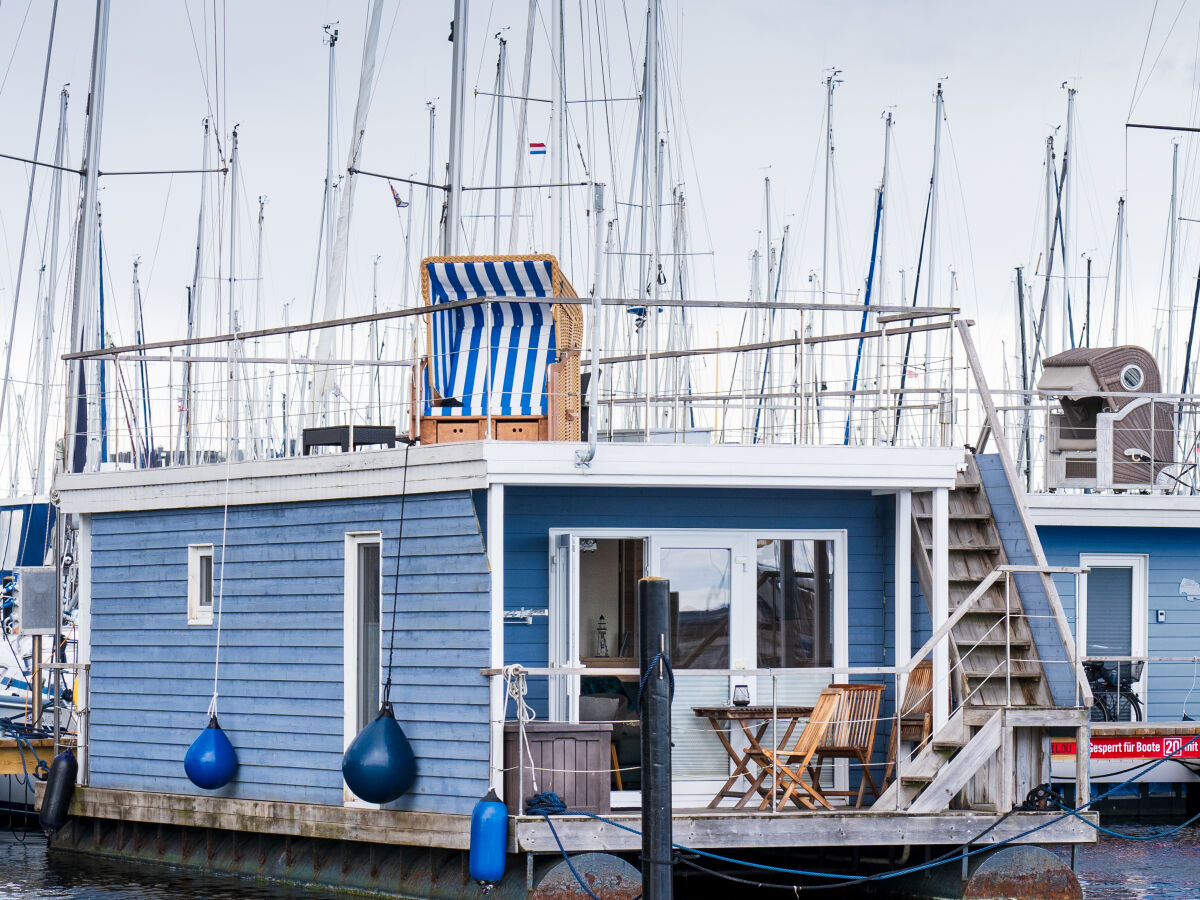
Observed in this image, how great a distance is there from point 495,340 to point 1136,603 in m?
8.20

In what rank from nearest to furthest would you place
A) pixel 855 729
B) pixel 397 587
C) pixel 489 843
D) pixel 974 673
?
pixel 489 843 → pixel 855 729 → pixel 397 587 → pixel 974 673

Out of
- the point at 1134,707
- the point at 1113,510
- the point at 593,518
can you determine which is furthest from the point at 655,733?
the point at 1134,707

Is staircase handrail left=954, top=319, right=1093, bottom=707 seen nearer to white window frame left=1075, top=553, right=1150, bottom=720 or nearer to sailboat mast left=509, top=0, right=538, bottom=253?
white window frame left=1075, top=553, right=1150, bottom=720

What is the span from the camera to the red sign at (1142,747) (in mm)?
17406

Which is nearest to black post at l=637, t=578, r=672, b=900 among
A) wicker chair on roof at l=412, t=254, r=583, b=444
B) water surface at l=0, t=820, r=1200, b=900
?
water surface at l=0, t=820, r=1200, b=900

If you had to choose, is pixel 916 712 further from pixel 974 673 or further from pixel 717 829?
pixel 717 829

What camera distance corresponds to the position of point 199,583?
14.9 meters

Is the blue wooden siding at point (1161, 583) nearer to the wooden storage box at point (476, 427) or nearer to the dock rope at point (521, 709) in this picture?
the wooden storage box at point (476, 427)

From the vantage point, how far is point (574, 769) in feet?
40.3

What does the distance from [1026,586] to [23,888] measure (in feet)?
30.6

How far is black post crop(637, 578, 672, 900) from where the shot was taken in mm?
10195

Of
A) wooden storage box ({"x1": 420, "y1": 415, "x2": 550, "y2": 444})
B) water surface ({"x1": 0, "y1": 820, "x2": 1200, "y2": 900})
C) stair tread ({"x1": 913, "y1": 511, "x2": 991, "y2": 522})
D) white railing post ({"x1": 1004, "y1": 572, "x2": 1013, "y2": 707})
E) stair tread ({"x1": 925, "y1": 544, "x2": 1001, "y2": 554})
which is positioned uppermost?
wooden storage box ({"x1": 420, "y1": 415, "x2": 550, "y2": 444})

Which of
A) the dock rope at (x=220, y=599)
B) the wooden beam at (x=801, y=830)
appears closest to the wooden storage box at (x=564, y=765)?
the wooden beam at (x=801, y=830)

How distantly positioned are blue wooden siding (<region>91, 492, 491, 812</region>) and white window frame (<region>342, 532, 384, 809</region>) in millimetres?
67
